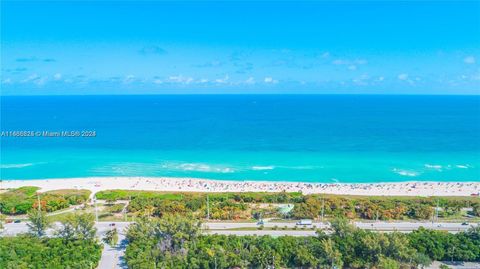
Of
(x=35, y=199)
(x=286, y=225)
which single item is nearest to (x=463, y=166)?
(x=286, y=225)

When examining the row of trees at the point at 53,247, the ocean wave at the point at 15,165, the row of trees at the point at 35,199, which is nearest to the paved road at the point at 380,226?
the row of trees at the point at 53,247

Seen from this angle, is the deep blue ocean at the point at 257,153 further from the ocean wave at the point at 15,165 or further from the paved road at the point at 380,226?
the paved road at the point at 380,226

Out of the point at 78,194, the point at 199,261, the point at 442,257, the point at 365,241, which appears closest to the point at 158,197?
the point at 78,194

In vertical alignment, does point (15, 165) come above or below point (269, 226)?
above

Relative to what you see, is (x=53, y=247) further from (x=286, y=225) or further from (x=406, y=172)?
(x=406, y=172)

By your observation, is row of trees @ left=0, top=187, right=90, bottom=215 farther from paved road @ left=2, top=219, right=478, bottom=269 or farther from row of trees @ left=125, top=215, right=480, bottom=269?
row of trees @ left=125, top=215, right=480, bottom=269

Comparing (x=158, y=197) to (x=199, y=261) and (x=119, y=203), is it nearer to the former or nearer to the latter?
(x=119, y=203)
